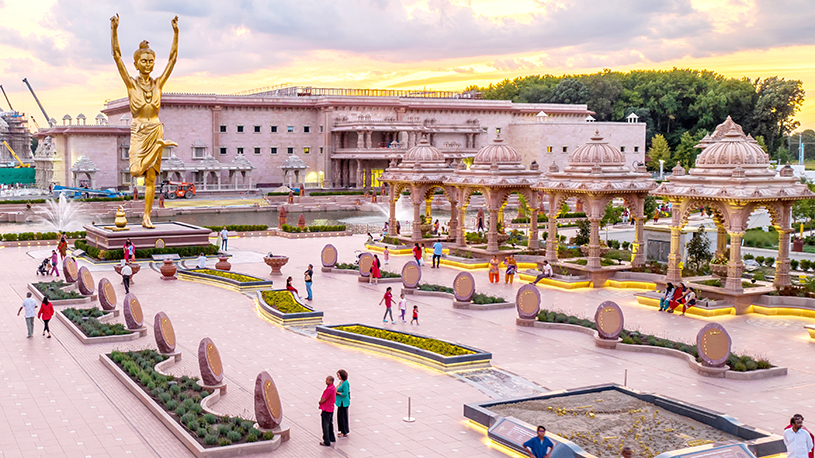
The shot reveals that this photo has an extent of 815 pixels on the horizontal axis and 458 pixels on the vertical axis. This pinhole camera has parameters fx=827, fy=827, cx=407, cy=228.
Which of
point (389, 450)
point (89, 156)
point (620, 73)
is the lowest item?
point (389, 450)

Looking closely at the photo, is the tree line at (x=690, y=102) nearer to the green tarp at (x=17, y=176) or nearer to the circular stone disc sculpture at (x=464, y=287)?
the green tarp at (x=17, y=176)

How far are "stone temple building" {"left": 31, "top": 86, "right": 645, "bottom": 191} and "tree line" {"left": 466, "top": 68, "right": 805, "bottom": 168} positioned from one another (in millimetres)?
11747

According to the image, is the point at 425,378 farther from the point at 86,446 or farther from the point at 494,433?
the point at 86,446

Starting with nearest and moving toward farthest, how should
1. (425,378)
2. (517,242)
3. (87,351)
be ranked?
1. (425,378)
2. (87,351)
3. (517,242)

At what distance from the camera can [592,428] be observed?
1402cm

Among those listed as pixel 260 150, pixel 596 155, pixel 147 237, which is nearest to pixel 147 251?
pixel 147 237

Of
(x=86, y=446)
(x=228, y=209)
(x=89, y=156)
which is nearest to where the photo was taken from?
(x=86, y=446)

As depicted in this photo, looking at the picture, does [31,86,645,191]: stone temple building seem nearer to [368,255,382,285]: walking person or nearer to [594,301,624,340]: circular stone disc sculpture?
[368,255,382,285]: walking person

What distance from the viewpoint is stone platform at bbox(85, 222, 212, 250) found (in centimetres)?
3606

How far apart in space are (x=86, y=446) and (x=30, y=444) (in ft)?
3.00

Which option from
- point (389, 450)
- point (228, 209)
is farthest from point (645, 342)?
point (228, 209)

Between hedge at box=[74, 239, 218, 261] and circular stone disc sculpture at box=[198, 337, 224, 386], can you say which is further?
hedge at box=[74, 239, 218, 261]

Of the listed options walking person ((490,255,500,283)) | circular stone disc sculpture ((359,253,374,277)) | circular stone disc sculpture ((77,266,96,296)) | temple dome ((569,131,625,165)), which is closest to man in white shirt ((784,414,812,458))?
walking person ((490,255,500,283))

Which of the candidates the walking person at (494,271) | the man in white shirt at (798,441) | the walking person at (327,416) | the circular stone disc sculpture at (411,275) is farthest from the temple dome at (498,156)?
the man in white shirt at (798,441)
